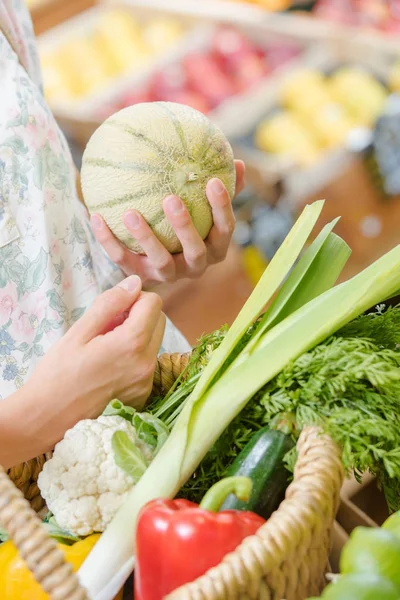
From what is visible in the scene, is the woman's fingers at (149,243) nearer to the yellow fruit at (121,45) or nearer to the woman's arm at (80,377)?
the woman's arm at (80,377)

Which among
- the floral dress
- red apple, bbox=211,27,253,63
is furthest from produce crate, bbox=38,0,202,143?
the floral dress

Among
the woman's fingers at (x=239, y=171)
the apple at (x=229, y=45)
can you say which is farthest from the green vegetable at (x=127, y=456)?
the apple at (x=229, y=45)

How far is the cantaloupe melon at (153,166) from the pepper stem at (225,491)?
54 cm

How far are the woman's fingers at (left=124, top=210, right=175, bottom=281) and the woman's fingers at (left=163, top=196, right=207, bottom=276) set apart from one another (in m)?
0.03

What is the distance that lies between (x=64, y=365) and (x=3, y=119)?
0.49 m

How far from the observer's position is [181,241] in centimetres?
118

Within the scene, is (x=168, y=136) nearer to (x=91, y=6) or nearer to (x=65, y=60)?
(x=65, y=60)

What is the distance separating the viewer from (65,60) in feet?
10.9

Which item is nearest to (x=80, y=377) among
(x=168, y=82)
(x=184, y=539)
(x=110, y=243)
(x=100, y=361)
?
(x=100, y=361)

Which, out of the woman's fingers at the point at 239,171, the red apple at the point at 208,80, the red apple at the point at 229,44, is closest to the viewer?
the woman's fingers at the point at 239,171

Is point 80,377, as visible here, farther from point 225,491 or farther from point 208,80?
point 208,80

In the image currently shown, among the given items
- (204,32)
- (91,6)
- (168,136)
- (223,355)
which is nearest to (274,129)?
(204,32)

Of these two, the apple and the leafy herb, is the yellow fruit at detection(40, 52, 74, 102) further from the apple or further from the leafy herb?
the leafy herb

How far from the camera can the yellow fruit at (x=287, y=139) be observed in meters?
2.97
